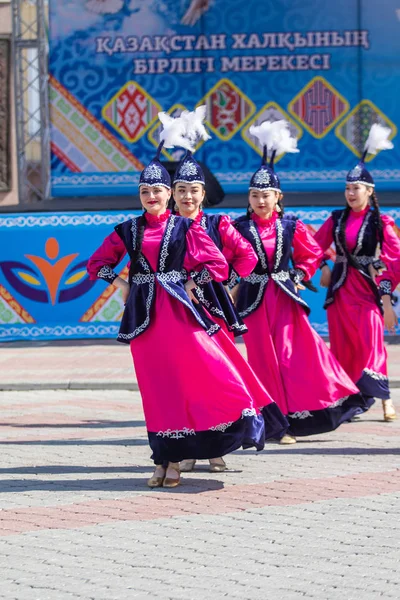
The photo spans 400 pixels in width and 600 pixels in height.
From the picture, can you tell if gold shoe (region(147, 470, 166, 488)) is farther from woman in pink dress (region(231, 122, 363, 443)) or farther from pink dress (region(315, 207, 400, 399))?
pink dress (region(315, 207, 400, 399))

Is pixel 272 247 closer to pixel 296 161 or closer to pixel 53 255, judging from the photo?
pixel 53 255

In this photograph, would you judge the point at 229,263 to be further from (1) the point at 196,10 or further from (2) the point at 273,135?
(1) the point at 196,10

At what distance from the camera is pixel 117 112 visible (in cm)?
1997

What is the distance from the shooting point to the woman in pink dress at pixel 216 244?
884 centimetres

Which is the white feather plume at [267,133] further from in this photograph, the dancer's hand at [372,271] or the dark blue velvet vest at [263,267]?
the dancer's hand at [372,271]

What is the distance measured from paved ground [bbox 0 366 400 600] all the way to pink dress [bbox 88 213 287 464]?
28 centimetres

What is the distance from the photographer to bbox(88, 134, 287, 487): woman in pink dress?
8.30 meters

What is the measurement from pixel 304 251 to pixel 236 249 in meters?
1.39

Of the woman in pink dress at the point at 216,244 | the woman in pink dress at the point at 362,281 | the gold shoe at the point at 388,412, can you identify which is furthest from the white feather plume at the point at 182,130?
the gold shoe at the point at 388,412

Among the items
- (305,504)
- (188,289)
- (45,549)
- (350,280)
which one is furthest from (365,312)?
(45,549)

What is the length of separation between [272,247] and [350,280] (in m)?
1.46

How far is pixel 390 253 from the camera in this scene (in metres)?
11.2

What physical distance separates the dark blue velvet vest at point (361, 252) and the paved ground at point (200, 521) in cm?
126

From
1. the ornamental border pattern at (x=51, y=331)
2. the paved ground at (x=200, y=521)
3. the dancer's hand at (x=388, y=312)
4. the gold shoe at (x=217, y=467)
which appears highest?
the dancer's hand at (x=388, y=312)
